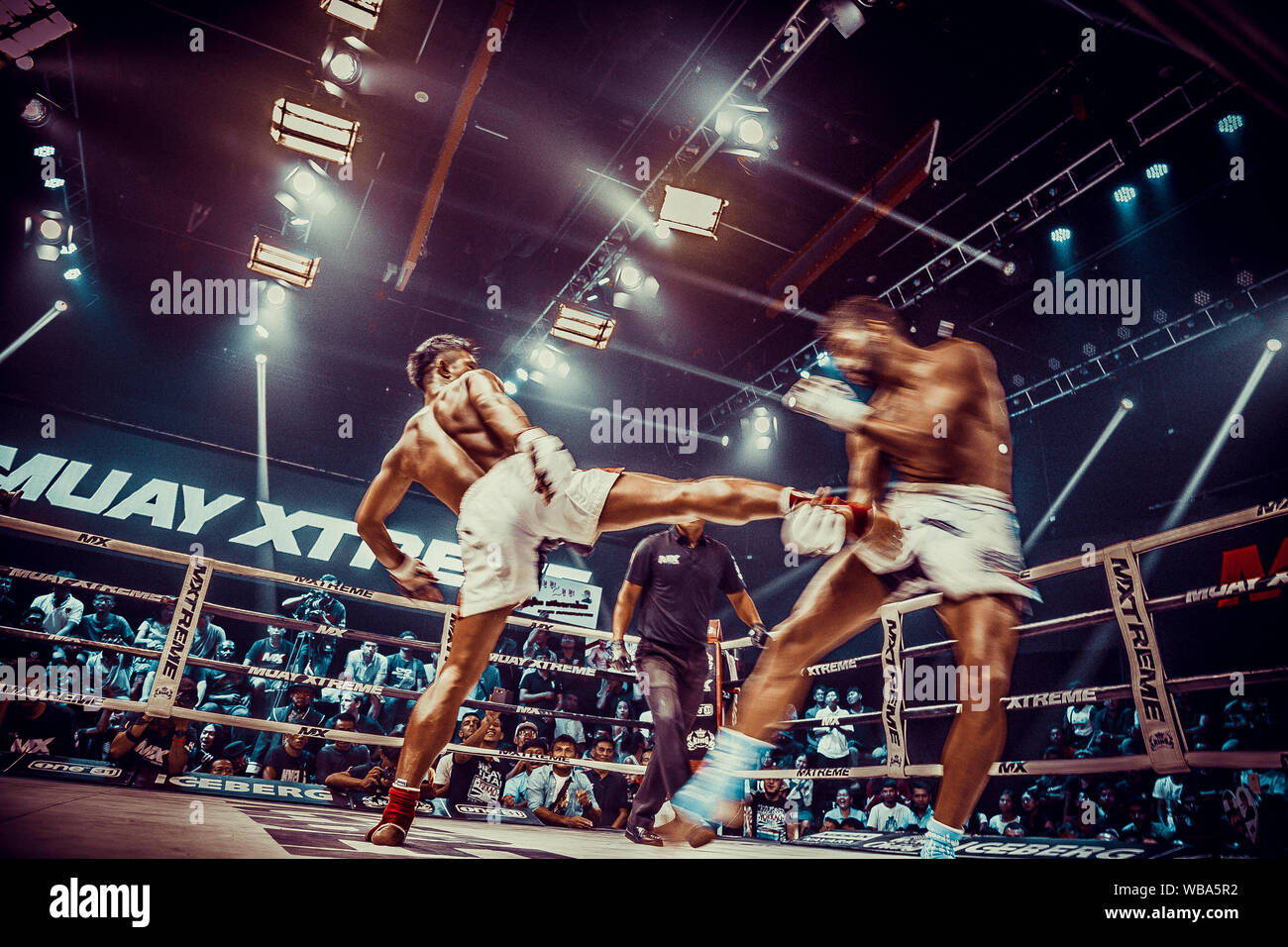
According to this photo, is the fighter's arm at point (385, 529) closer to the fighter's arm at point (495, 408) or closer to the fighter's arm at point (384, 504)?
the fighter's arm at point (384, 504)

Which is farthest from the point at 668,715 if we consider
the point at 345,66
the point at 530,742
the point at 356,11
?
the point at 345,66

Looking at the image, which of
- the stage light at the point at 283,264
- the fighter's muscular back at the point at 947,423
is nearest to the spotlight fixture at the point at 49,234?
the stage light at the point at 283,264

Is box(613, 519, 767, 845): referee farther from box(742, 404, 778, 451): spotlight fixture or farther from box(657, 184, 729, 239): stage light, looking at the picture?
box(742, 404, 778, 451): spotlight fixture

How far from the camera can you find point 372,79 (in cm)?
618

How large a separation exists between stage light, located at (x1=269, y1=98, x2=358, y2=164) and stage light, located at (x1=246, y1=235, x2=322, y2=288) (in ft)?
5.06

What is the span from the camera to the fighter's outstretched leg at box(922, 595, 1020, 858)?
1.72 meters

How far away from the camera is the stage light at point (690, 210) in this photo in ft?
20.6

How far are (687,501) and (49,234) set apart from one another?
8924mm

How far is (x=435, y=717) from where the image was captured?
1909mm

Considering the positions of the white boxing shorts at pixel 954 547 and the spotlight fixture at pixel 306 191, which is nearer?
the white boxing shorts at pixel 954 547

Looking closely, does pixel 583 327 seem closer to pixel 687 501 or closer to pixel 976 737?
pixel 687 501

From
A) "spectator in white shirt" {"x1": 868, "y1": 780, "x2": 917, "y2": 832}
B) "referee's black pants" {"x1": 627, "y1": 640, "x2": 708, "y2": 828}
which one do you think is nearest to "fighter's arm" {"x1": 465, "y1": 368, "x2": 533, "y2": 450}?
"referee's black pants" {"x1": 627, "y1": 640, "x2": 708, "y2": 828}

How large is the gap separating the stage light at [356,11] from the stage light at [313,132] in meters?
0.95
